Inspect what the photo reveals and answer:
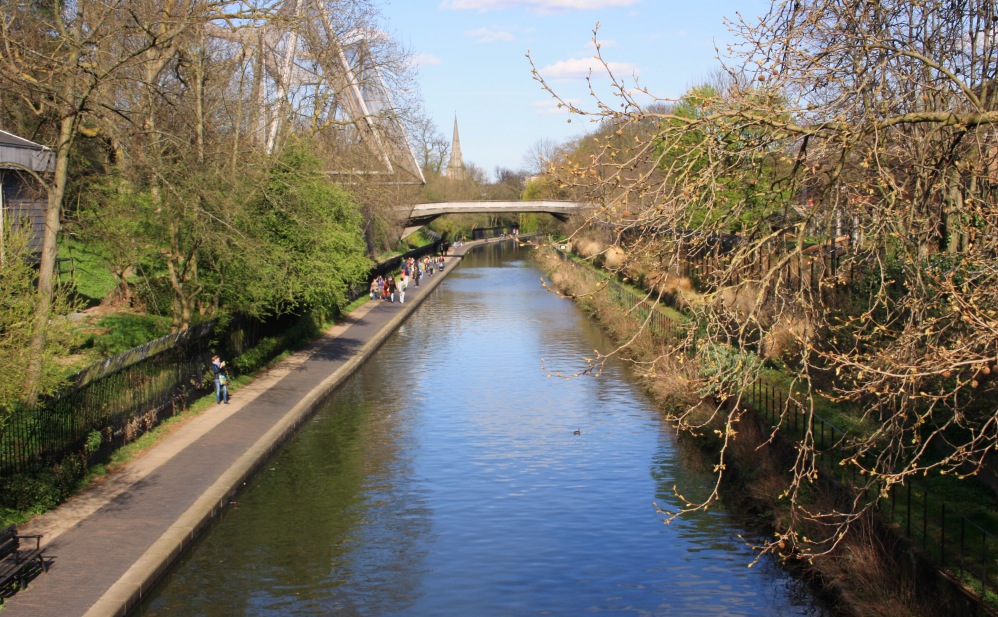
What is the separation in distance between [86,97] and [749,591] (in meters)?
11.9

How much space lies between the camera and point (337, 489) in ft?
57.5

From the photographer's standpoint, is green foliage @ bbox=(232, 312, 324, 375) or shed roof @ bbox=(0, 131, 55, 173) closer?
shed roof @ bbox=(0, 131, 55, 173)

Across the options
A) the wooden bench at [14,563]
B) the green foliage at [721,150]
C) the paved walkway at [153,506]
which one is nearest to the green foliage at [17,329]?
the paved walkway at [153,506]

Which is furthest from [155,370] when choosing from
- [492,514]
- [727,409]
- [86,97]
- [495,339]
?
[495,339]

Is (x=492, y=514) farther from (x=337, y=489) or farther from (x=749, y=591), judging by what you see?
(x=749, y=591)

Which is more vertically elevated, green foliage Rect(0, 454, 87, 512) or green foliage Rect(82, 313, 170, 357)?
green foliage Rect(82, 313, 170, 357)

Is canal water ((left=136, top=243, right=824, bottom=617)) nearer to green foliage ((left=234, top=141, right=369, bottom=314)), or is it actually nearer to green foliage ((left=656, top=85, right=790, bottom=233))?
green foliage ((left=656, top=85, right=790, bottom=233))

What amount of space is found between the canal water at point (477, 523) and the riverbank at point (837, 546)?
508 mm

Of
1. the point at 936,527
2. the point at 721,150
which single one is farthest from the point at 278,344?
the point at 721,150

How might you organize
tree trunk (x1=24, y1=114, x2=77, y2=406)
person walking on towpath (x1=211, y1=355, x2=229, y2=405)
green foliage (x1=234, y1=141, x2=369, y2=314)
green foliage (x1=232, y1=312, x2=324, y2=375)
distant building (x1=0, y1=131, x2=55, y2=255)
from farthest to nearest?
green foliage (x1=232, y1=312, x2=324, y2=375) < green foliage (x1=234, y1=141, x2=369, y2=314) < distant building (x1=0, y1=131, x2=55, y2=255) < person walking on towpath (x1=211, y1=355, x2=229, y2=405) < tree trunk (x1=24, y1=114, x2=77, y2=406)

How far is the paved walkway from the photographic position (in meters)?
11.0

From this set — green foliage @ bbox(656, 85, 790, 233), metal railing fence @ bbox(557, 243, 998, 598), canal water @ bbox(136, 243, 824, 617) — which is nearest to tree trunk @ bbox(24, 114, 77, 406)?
canal water @ bbox(136, 243, 824, 617)

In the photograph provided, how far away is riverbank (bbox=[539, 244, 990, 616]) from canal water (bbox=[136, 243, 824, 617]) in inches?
20.0

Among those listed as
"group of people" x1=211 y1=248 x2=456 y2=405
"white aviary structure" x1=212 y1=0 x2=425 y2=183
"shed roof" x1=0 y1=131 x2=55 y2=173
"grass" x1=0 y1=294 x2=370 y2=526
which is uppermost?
"white aviary structure" x1=212 y1=0 x2=425 y2=183
